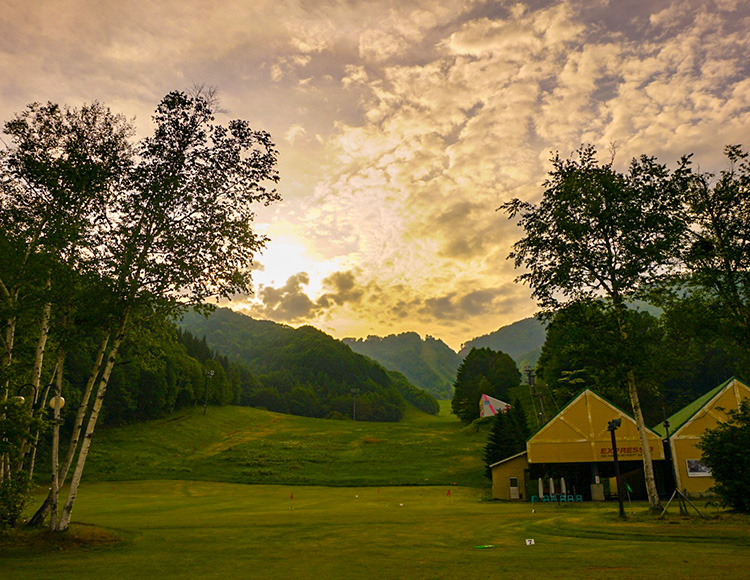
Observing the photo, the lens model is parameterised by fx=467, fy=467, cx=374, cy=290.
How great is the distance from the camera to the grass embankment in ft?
196

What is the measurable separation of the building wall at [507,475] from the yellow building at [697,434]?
36.2ft

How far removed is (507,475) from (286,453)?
47.0 metres

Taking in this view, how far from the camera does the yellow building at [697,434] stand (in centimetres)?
3442

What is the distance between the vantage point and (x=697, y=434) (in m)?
34.8

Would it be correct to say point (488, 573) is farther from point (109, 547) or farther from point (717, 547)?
point (109, 547)

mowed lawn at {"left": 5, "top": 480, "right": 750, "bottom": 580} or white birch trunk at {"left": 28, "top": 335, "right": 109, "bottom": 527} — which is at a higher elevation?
white birch trunk at {"left": 28, "top": 335, "right": 109, "bottom": 527}

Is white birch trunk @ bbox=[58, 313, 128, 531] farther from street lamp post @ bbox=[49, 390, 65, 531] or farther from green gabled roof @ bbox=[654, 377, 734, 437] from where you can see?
green gabled roof @ bbox=[654, 377, 734, 437]

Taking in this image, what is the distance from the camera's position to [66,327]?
1753 centimetres

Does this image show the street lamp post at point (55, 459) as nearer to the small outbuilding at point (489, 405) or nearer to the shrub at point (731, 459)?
the shrub at point (731, 459)

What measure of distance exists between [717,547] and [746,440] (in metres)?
9.09

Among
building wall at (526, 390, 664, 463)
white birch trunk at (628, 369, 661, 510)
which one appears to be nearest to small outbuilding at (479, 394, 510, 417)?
building wall at (526, 390, 664, 463)

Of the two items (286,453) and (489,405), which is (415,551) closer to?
(286,453)

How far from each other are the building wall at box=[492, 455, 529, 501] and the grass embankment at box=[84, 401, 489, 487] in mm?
14742

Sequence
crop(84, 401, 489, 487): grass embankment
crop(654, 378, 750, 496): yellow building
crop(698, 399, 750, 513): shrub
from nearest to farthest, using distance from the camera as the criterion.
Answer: crop(698, 399, 750, 513): shrub
crop(654, 378, 750, 496): yellow building
crop(84, 401, 489, 487): grass embankment
